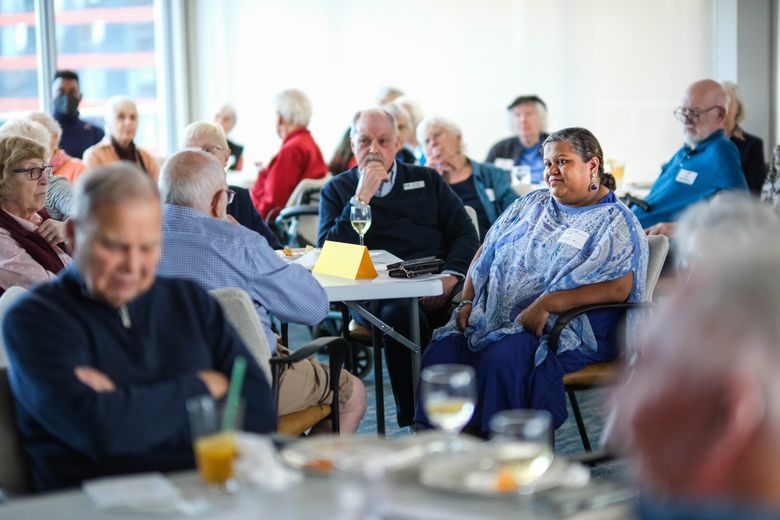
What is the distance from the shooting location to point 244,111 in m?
10.4

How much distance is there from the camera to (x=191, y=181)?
313 centimetres

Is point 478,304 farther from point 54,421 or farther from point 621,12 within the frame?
point 621,12

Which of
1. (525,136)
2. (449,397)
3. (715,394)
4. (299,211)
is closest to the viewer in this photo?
(715,394)

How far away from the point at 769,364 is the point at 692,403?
89 millimetres

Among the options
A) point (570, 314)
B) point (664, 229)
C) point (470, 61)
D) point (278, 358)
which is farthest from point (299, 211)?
point (470, 61)

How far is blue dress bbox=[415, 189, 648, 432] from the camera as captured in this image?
12.1 feet

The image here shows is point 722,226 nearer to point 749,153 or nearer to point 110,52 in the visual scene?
point 749,153

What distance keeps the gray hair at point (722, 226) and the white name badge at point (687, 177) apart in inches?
167

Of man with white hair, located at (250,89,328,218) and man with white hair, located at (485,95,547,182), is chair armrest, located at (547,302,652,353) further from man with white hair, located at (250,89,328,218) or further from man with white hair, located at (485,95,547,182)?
man with white hair, located at (485,95,547,182)

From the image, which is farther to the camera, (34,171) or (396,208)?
(396,208)

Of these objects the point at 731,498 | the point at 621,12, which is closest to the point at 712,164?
the point at 621,12

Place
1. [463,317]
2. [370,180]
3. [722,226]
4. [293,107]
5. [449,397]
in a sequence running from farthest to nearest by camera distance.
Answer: [293,107] → [370,180] → [463,317] → [449,397] → [722,226]

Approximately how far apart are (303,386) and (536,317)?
3.05 feet

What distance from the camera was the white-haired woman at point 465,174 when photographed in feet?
19.7
